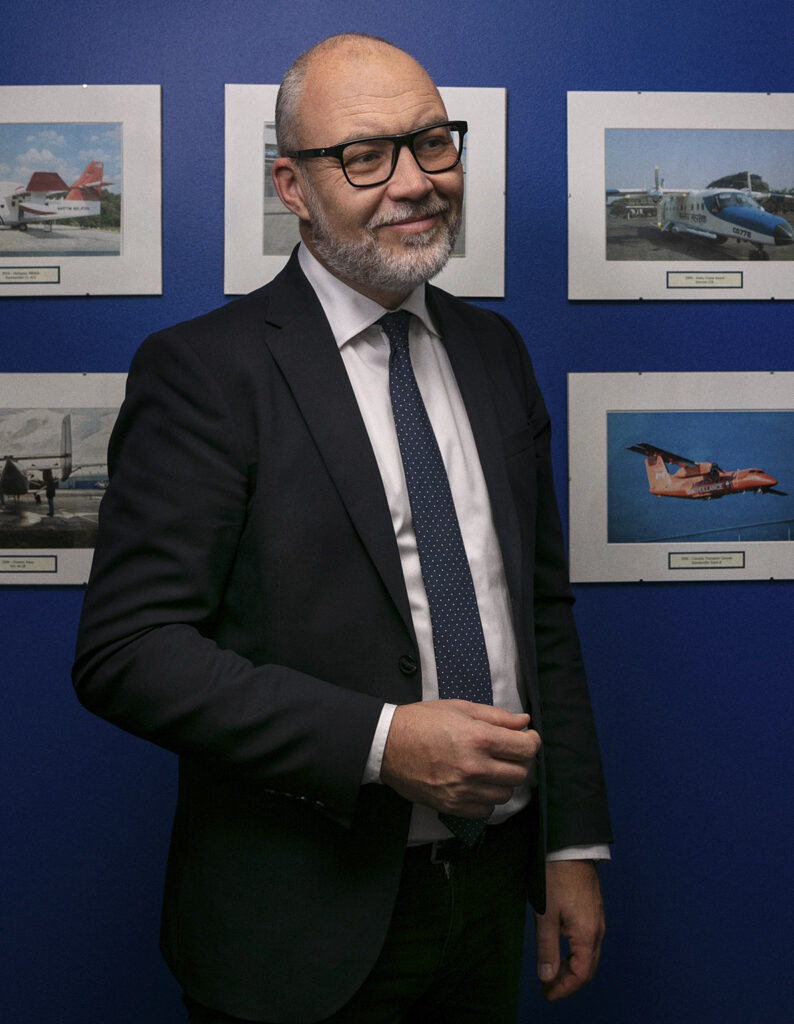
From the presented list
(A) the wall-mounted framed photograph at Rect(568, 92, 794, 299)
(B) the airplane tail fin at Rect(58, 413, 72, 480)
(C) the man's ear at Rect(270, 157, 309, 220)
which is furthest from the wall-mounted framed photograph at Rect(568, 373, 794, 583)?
(B) the airplane tail fin at Rect(58, 413, 72, 480)

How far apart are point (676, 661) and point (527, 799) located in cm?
71

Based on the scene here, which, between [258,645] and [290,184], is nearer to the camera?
[258,645]

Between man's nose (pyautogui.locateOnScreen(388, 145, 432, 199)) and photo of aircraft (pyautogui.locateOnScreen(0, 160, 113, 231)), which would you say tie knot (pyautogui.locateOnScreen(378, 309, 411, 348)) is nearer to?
man's nose (pyautogui.locateOnScreen(388, 145, 432, 199))

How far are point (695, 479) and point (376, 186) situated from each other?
3.17 ft

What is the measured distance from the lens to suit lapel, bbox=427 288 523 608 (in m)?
1.17

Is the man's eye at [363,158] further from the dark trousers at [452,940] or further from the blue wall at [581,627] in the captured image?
the dark trousers at [452,940]

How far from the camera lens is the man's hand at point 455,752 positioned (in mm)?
942

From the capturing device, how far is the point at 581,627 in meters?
1.77

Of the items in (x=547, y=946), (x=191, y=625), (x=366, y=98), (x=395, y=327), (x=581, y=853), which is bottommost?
(x=547, y=946)

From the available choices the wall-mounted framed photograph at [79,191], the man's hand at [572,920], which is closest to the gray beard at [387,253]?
the wall-mounted framed photograph at [79,191]

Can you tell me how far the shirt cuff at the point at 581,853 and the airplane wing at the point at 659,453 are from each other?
814mm

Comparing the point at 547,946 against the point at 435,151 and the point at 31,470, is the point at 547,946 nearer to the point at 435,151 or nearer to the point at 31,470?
the point at 435,151

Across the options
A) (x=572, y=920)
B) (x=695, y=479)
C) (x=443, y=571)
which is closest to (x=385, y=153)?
(x=443, y=571)

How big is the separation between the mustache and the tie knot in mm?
119
